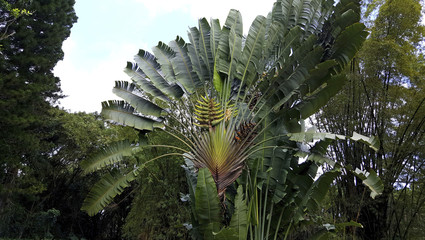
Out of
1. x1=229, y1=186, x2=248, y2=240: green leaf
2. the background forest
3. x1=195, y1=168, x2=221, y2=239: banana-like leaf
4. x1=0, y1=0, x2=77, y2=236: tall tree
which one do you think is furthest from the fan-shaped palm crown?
x1=0, y1=0, x2=77, y2=236: tall tree

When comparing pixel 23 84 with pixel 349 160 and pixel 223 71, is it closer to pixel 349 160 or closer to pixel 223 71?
pixel 223 71

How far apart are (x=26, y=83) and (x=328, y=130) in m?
9.31

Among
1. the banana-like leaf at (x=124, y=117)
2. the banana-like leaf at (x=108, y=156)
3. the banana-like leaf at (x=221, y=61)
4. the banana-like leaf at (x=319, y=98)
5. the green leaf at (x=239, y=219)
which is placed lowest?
the green leaf at (x=239, y=219)

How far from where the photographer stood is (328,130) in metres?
8.60

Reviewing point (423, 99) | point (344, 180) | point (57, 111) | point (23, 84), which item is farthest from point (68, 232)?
point (423, 99)

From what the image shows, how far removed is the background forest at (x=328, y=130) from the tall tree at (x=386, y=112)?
0.02 m

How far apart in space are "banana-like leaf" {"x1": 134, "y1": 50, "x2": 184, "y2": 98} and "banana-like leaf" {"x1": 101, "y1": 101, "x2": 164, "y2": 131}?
0.61 m

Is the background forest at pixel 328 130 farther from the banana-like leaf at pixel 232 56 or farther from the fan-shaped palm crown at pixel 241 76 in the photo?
the banana-like leaf at pixel 232 56

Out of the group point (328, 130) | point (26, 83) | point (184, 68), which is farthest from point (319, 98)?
point (26, 83)

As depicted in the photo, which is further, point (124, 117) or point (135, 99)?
point (135, 99)

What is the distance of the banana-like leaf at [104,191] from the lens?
4559mm

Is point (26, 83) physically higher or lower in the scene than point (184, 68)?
higher

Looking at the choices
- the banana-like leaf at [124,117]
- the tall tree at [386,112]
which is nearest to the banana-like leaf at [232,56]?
the banana-like leaf at [124,117]

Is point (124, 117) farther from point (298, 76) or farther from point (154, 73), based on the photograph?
point (298, 76)
